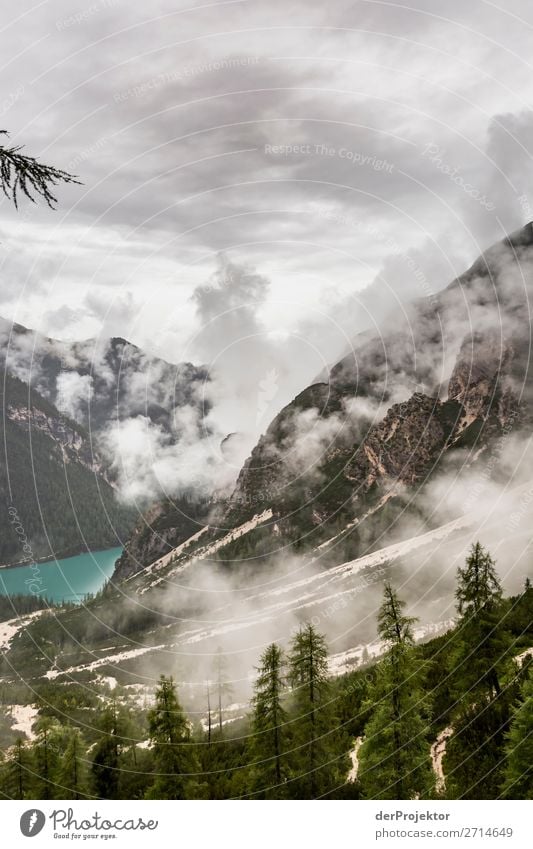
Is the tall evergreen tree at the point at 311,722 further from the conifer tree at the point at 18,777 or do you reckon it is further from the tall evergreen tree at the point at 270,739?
the conifer tree at the point at 18,777

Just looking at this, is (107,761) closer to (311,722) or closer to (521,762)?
(311,722)

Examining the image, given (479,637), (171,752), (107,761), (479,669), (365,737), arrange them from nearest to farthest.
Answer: (171,752)
(365,737)
(479,669)
(479,637)
(107,761)

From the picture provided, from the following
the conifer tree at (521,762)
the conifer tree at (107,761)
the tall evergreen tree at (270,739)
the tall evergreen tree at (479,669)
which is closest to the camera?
the conifer tree at (521,762)

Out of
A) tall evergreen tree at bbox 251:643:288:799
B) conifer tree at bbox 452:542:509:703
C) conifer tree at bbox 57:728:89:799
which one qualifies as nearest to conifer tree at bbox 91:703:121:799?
conifer tree at bbox 57:728:89:799

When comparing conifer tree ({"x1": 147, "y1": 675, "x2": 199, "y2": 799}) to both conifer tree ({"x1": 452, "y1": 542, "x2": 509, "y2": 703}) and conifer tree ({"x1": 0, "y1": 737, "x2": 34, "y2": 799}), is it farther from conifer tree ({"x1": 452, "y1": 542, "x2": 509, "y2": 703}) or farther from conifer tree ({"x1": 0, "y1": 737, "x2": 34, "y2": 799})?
conifer tree ({"x1": 452, "y1": 542, "x2": 509, "y2": 703})

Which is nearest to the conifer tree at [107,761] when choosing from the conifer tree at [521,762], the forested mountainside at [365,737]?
the forested mountainside at [365,737]

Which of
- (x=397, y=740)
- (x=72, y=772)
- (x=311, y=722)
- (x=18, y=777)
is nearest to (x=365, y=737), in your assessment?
(x=311, y=722)
